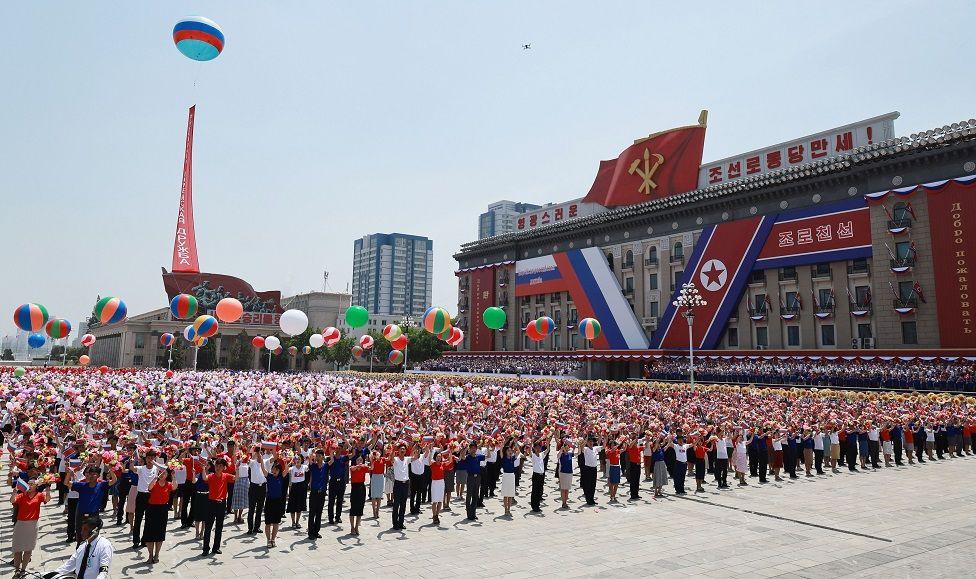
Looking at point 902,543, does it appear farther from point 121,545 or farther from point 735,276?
point 735,276

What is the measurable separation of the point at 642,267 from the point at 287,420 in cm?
4535

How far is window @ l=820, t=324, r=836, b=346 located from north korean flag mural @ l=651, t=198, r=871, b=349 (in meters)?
5.19

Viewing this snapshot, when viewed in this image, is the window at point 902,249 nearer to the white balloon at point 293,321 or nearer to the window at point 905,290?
the window at point 905,290

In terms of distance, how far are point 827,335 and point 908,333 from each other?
18.8 ft

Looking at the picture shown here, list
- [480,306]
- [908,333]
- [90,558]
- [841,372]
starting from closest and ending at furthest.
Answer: [90,558], [841,372], [908,333], [480,306]

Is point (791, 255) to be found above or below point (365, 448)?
above

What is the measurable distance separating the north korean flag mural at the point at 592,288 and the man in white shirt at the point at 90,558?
179 ft

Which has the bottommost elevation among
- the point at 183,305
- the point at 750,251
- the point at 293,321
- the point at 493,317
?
the point at 293,321

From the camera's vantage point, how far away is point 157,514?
9.96 meters

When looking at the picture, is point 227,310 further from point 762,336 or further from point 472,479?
point 762,336

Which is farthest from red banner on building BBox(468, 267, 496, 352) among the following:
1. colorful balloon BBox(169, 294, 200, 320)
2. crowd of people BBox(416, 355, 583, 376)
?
colorful balloon BBox(169, 294, 200, 320)

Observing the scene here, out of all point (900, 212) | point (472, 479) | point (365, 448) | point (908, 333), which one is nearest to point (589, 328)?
point (908, 333)

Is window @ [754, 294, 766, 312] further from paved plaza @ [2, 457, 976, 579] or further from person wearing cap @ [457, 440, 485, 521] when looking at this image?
person wearing cap @ [457, 440, 485, 521]

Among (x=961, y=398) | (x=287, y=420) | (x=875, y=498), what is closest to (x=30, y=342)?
(x=287, y=420)
